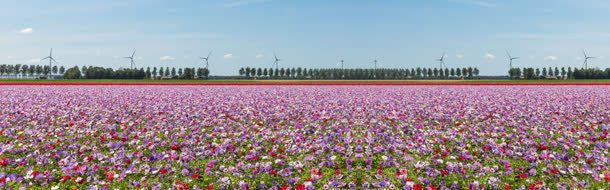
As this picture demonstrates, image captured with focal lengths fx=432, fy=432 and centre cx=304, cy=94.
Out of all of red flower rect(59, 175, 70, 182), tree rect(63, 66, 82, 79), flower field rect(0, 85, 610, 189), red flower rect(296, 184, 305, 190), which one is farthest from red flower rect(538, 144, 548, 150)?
tree rect(63, 66, 82, 79)

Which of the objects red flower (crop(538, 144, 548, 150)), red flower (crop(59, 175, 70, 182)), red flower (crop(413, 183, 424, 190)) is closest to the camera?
red flower (crop(413, 183, 424, 190))

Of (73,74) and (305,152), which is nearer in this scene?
(305,152)

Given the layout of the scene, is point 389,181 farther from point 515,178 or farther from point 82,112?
point 82,112

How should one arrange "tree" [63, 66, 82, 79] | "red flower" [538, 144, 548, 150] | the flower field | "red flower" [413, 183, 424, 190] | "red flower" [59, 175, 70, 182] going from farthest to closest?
"tree" [63, 66, 82, 79]
"red flower" [538, 144, 548, 150]
the flower field
"red flower" [59, 175, 70, 182]
"red flower" [413, 183, 424, 190]

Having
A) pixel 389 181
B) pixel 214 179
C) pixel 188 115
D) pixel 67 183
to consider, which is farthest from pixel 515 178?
pixel 188 115

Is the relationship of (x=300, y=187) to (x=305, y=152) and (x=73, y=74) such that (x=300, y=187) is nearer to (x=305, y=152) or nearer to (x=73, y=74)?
(x=305, y=152)

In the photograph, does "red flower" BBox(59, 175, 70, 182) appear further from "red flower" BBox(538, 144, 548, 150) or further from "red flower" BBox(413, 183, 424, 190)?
"red flower" BBox(538, 144, 548, 150)

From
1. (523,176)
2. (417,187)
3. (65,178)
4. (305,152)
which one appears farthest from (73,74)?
(523,176)

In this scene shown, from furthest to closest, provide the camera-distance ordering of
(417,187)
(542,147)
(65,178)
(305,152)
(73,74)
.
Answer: (73,74)
(542,147)
(305,152)
(65,178)
(417,187)

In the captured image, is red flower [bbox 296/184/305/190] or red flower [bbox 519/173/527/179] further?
red flower [bbox 519/173/527/179]

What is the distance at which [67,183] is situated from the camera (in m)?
6.84

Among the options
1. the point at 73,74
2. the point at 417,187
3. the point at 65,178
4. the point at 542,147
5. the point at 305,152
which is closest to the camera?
the point at 417,187

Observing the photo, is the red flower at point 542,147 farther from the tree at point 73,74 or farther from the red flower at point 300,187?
the tree at point 73,74

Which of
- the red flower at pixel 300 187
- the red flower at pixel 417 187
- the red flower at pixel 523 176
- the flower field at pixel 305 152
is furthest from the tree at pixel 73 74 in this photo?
the red flower at pixel 523 176
